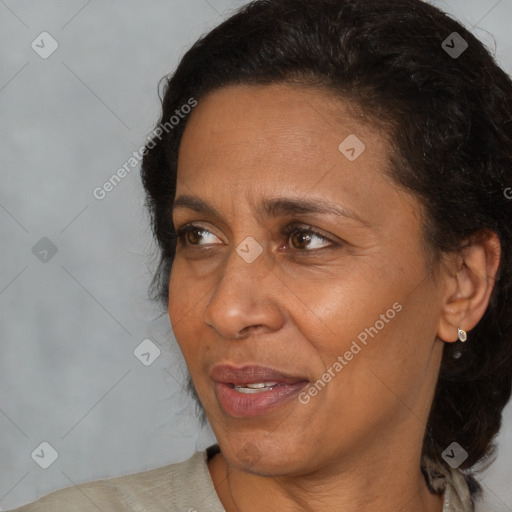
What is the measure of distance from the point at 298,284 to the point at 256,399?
24cm

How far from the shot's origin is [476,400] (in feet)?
10.4

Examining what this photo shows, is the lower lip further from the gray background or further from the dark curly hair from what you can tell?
the gray background

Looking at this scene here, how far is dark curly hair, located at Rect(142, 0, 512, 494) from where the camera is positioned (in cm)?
267

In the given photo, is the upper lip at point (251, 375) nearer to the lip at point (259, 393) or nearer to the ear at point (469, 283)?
the lip at point (259, 393)

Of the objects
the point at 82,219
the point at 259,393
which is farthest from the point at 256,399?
the point at 82,219

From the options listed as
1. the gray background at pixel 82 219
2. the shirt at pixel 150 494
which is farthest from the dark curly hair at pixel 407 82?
the gray background at pixel 82 219

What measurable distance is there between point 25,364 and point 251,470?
1.75 metres

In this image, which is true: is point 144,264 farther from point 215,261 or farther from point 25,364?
point 215,261

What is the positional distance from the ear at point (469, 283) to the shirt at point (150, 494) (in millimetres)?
603

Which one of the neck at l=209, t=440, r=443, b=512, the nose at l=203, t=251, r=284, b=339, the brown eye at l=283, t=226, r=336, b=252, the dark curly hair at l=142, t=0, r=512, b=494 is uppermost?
the dark curly hair at l=142, t=0, r=512, b=494

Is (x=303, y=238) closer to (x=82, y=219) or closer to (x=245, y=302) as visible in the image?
(x=245, y=302)

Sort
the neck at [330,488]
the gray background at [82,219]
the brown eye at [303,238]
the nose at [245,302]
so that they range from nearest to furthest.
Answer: the nose at [245,302] < the brown eye at [303,238] < the neck at [330,488] < the gray background at [82,219]

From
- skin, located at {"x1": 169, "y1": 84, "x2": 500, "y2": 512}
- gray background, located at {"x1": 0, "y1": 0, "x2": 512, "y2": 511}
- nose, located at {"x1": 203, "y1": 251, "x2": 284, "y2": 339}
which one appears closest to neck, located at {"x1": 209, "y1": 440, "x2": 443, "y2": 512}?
skin, located at {"x1": 169, "y1": 84, "x2": 500, "y2": 512}

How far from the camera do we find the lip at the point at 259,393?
2506mm
